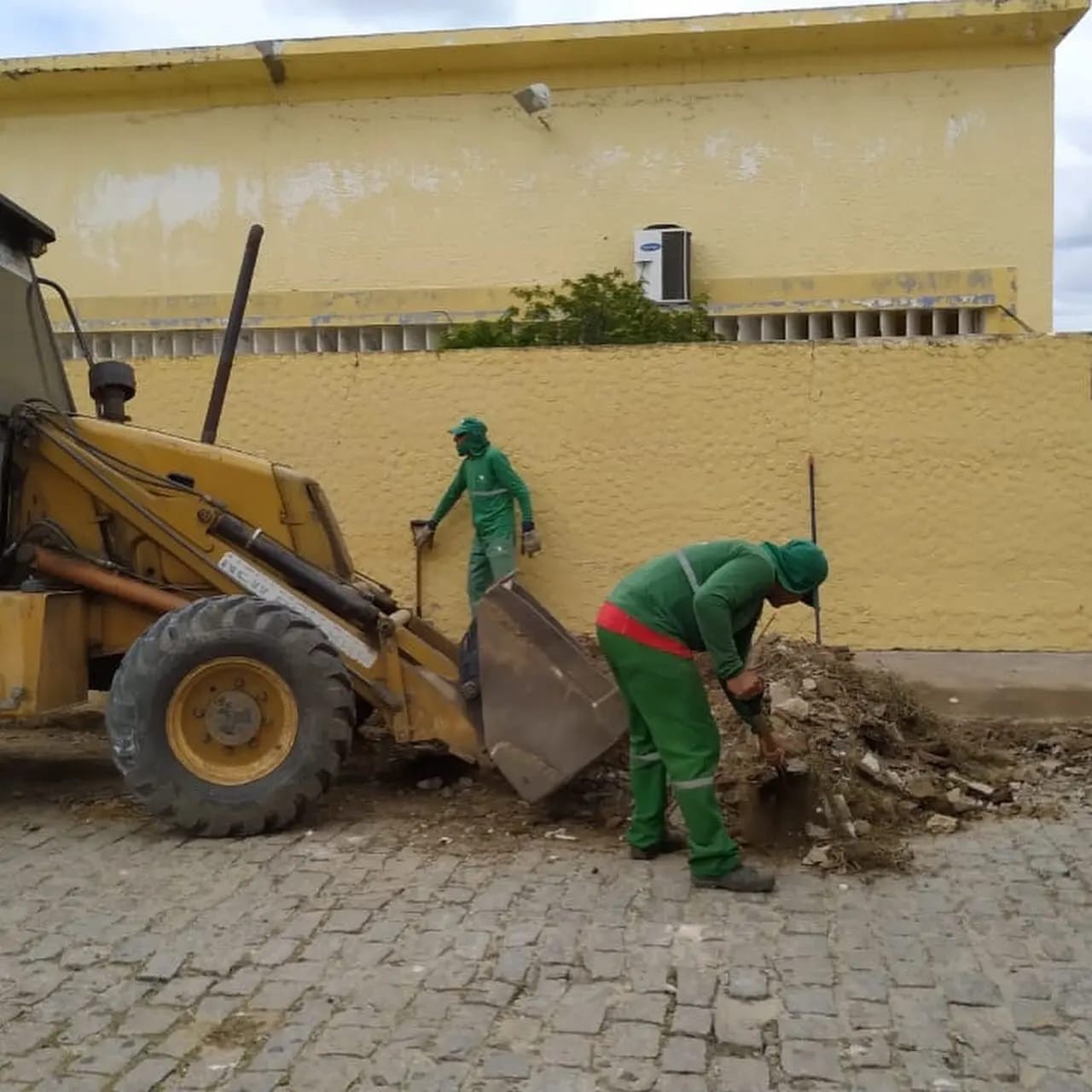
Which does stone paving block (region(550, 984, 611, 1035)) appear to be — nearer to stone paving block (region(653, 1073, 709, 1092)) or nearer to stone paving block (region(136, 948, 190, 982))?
stone paving block (region(653, 1073, 709, 1092))

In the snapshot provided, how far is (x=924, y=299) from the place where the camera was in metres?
12.0

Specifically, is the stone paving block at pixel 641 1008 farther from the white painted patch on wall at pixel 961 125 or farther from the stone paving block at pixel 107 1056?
the white painted patch on wall at pixel 961 125

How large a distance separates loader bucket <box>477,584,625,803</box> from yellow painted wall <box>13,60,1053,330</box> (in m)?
8.04

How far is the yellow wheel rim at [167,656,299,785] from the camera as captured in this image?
5.38 meters

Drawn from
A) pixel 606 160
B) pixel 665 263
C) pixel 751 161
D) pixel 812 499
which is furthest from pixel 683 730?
pixel 606 160

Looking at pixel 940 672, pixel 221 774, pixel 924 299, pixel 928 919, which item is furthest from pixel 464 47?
pixel 928 919

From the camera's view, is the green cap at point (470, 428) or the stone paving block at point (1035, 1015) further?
the green cap at point (470, 428)

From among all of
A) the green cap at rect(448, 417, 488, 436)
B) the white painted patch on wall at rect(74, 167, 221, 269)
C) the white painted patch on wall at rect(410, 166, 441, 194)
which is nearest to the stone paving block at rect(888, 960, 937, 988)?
the green cap at rect(448, 417, 488, 436)

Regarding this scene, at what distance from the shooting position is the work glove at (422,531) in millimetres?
9148

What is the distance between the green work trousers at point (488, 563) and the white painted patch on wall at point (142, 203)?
678 centimetres

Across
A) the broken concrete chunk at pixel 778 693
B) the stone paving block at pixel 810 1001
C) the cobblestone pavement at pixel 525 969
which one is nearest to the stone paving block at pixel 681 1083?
the cobblestone pavement at pixel 525 969

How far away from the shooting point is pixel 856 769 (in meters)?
5.66

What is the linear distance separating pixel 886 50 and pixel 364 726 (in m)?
9.49

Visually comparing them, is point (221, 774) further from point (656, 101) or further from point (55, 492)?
point (656, 101)
